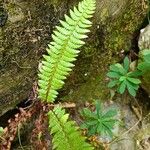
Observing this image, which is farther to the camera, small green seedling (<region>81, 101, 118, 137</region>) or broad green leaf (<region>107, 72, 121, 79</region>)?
broad green leaf (<region>107, 72, 121, 79</region>)

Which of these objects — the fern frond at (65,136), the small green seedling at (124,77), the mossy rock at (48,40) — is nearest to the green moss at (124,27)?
the mossy rock at (48,40)

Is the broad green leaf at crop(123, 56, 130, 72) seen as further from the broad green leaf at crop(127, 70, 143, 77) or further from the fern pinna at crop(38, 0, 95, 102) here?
the fern pinna at crop(38, 0, 95, 102)

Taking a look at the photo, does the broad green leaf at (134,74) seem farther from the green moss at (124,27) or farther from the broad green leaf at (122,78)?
the green moss at (124,27)

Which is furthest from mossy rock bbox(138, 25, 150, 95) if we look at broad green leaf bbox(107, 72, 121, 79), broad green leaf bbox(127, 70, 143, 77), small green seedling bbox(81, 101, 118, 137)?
small green seedling bbox(81, 101, 118, 137)

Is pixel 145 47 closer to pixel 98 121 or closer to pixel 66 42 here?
pixel 98 121

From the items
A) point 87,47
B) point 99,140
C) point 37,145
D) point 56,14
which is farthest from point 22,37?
point 99,140
